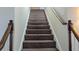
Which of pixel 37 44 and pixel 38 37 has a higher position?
pixel 38 37

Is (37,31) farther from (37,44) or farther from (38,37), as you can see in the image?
(37,44)

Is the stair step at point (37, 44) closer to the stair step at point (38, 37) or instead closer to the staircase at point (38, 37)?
the staircase at point (38, 37)

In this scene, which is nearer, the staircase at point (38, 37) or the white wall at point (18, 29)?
the white wall at point (18, 29)

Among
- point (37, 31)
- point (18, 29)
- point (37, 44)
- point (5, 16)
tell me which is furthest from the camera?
point (37, 31)

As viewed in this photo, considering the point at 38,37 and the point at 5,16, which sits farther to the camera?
the point at 38,37

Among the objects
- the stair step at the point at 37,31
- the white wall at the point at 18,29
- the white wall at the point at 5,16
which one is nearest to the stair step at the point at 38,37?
the stair step at the point at 37,31

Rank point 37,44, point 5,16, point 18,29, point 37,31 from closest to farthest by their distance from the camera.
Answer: point 5,16 → point 18,29 → point 37,44 → point 37,31

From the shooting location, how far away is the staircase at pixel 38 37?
424cm

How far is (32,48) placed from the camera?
4.21 meters

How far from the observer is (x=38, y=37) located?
185 inches

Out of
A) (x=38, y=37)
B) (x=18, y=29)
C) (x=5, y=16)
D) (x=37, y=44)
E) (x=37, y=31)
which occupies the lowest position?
(x=37, y=44)

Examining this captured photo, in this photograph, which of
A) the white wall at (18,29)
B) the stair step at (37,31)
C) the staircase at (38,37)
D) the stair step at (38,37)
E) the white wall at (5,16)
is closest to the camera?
the white wall at (5,16)

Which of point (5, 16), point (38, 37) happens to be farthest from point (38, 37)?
point (5, 16)
